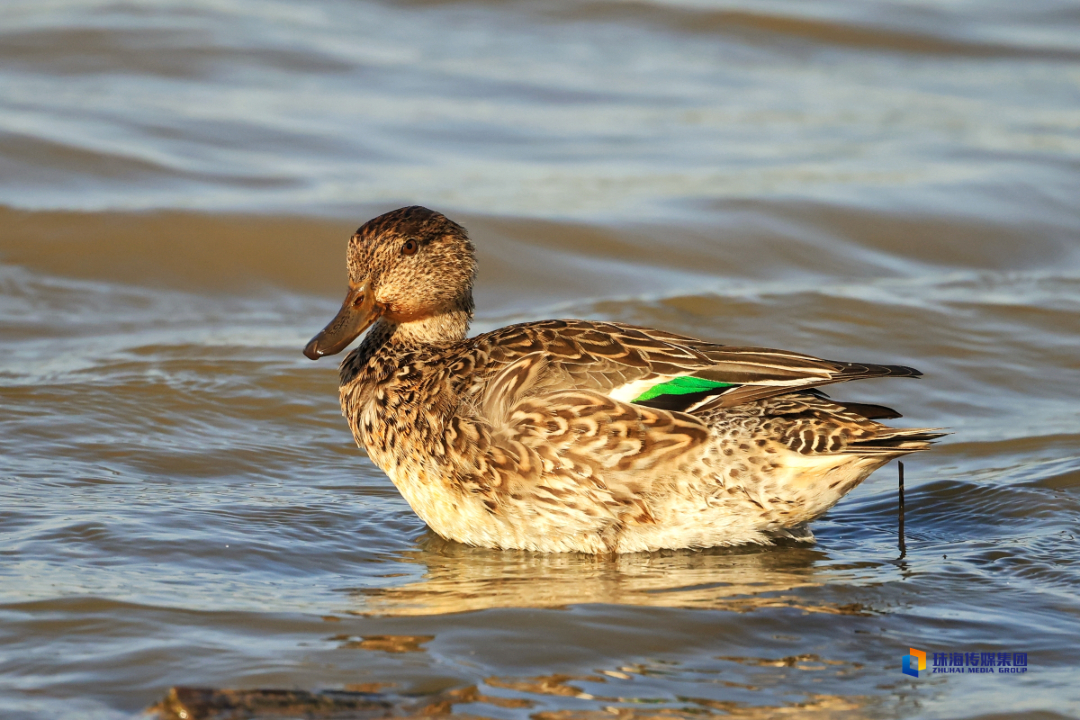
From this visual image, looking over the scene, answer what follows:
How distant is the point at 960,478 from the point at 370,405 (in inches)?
115

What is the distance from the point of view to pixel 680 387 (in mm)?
5312

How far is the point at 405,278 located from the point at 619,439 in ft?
4.38

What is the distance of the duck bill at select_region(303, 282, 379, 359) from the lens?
5.90 meters

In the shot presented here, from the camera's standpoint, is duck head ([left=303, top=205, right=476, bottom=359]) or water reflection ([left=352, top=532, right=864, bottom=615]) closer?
water reflection ([left=352, top=532, right=864, bottom=615])

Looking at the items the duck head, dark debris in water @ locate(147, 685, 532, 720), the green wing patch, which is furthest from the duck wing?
dark debris in water @ locate(147, 685, 532, 720)

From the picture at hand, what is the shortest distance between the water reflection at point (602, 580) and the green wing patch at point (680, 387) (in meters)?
0.70

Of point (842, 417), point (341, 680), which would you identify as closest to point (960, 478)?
point (842, 417)

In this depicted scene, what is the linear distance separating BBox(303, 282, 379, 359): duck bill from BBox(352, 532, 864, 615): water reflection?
93cm

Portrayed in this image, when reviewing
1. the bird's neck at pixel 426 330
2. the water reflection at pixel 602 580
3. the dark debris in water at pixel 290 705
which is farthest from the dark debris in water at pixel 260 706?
the bird's neck at pixel 426 330

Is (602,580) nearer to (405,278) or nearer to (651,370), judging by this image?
(651,370)

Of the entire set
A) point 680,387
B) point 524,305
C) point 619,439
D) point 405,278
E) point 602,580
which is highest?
point 405,278

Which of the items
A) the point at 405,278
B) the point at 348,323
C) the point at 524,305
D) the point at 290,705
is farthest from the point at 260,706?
the point at 524,305

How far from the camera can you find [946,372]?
8.44 meters

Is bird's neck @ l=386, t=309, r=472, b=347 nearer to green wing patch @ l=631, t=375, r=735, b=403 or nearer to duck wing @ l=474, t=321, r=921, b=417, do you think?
duck wing @ l=474, t=321, r=921, b=417
